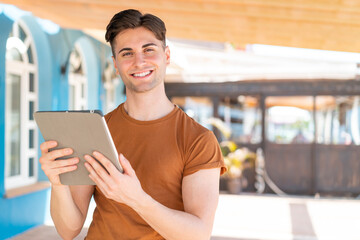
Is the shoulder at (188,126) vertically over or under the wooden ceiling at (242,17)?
under

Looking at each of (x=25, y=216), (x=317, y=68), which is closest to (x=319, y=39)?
(x=317, y=68)

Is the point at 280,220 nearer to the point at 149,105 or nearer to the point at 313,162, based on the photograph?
the point at 313,162

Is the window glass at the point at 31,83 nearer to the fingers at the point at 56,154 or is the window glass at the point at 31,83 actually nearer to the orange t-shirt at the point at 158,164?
the orange t-shirt at the point at 158,164

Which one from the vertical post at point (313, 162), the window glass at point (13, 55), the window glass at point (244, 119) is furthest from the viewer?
the window glass at point (244, 119)

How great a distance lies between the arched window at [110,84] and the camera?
905 centimetres

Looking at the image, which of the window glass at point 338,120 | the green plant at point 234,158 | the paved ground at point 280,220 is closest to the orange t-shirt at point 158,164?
the paved ground at point 280,220

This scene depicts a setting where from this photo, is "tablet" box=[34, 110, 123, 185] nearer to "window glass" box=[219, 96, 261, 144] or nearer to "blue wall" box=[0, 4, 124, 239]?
"blue wall" box=[0, 4, 124, 239]

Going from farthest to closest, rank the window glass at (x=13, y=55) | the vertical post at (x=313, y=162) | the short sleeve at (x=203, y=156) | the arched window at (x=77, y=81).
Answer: the vertical post at (x=313, y=162) < the arched window at (x=77, y=81) < the window glass at (x=13, y=55) < the short sleeve at (x=203, y=156)

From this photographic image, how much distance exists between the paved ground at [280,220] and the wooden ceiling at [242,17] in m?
2.50

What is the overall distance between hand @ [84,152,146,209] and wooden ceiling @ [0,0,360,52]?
325 centimetres

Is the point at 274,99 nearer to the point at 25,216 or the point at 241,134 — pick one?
the point at 241,134

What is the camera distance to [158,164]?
1582mm

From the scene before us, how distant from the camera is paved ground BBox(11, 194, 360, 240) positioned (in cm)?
575

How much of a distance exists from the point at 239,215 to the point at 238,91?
3732 mm
